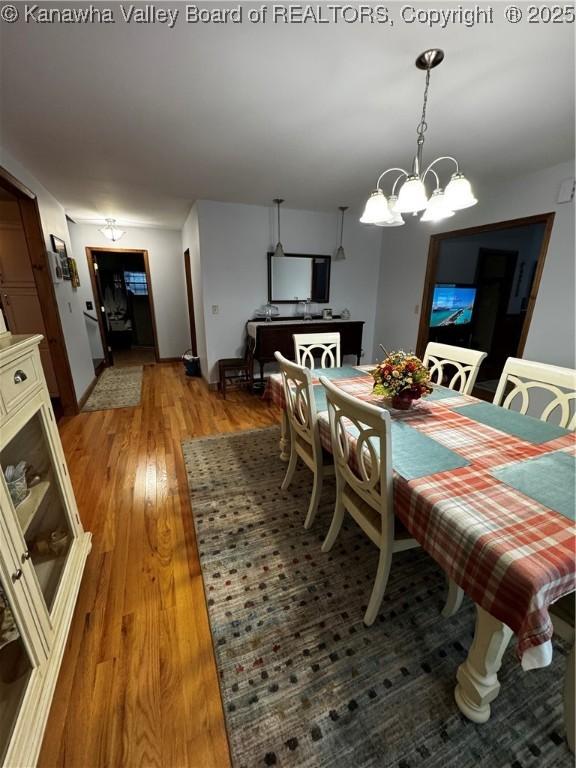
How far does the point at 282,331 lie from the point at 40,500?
301 cm

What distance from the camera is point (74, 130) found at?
2037 millimetres

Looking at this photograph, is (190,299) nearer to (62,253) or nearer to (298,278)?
(62,253)

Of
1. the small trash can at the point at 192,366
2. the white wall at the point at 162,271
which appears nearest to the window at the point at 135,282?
the white wall at the point at 162,271

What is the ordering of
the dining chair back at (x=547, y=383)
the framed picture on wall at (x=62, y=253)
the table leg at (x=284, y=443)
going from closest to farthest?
the dining chair back at (x=547, y=383) → the table leg at (x=284, y=443) → the framed picture on wall at (x=62, y=253)

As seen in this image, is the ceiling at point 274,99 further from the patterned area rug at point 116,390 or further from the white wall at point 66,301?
the patterned area rug at point 116,390

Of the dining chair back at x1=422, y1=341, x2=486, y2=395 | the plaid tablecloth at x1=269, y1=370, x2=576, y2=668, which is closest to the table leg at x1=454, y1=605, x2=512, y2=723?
the plaid tablecloth at x1=269, y1=370, x2=576, y2=668

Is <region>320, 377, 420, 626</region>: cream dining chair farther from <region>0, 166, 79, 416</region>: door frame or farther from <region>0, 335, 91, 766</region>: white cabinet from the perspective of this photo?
<region>0, 166, 79, 416</region>: door frame

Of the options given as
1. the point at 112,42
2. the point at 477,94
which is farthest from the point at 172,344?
the point at 477,94

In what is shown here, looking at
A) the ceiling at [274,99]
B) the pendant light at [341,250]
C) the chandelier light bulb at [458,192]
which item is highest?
the ceiling at [274,99]

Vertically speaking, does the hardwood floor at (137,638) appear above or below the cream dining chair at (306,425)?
below

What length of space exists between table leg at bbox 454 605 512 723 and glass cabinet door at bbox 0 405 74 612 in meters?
1.50

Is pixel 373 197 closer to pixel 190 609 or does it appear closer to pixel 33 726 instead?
pixel 190 609

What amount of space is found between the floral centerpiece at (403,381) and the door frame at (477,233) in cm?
215

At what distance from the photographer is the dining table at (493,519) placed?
0.73 metres
